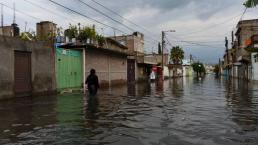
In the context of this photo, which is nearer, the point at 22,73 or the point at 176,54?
the point at 22,73

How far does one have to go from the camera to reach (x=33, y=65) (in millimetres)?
23656

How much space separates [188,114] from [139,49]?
66715 millimetres

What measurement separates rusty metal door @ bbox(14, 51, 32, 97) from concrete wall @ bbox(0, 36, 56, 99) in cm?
33

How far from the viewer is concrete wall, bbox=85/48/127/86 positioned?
111 feet

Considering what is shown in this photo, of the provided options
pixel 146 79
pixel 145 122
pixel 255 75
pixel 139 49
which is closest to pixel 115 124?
pixel 145 122

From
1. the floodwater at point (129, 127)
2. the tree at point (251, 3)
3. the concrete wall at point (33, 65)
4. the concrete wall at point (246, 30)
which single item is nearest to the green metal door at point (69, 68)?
the concrete wall at point (33, 65)

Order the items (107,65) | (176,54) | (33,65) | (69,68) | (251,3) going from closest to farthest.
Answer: (251,3)
(33,65)
(69,68)
(107,65)
(176,54)

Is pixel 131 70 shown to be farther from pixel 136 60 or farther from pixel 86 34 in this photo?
pixel 86 34

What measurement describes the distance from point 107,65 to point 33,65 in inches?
645

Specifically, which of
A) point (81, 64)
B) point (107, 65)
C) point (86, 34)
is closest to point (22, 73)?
point (81, 64)

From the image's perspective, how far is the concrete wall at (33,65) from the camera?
20.5 m

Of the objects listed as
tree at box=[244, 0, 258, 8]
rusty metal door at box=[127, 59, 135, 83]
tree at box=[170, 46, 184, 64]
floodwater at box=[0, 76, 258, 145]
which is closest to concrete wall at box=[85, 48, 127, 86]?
rusty metal door at box=[127, 59, 135, 83]

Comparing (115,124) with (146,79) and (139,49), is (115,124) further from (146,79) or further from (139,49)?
(139,49)

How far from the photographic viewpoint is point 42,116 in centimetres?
1335
